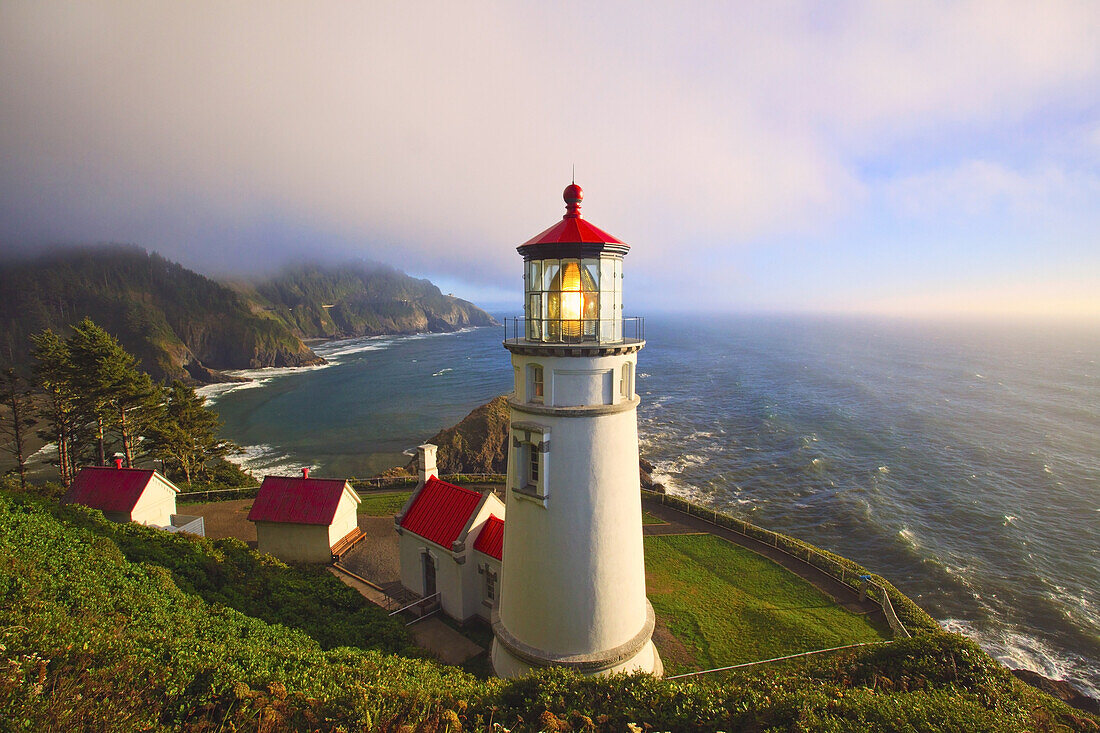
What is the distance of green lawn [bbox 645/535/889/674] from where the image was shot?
539 inches

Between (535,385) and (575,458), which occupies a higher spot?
(535,385)

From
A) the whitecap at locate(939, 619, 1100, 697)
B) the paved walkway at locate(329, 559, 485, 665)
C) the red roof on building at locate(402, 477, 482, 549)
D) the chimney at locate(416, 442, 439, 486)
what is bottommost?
the whitecap at locate(939, 619, 1100, 697)

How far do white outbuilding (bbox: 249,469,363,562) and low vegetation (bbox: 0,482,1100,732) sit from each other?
25.6ft

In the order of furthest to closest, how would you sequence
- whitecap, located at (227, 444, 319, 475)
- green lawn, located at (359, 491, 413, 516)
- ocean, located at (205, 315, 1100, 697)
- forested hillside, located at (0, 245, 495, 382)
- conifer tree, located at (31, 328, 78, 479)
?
1. forested hillside, located at (0, 245, 495, 382)
2. whitecap, located at (227, 444, 319, 475)
3. ocean, located at (205, 315, 1100, 697)
4. conifer tree, located at (31, 328, 78, 479)
5. green lawn, located at (359, 491, 413, 516)

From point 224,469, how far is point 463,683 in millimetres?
30232

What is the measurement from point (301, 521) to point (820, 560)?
64.9ft

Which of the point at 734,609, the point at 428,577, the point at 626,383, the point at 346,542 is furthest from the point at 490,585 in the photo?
the point at 734,609

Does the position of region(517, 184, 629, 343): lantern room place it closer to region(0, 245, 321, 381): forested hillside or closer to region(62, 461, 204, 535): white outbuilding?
region(62, 461, 204, 535): white outbuilding

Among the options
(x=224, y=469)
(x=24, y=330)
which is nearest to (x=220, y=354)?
(x=24, y=330)

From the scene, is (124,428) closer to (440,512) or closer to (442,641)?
(440,512)

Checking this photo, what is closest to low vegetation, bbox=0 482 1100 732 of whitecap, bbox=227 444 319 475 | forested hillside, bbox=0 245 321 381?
whitecap, bbox=227 444 319 475

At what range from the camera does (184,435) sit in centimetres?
2761

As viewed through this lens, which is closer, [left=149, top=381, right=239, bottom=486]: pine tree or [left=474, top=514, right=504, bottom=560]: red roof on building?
[left=474, top=514, right=504, bottom=560]: red roof on building

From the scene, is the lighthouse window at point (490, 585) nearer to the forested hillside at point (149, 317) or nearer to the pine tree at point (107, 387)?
the pine tree at point (107, 387)
